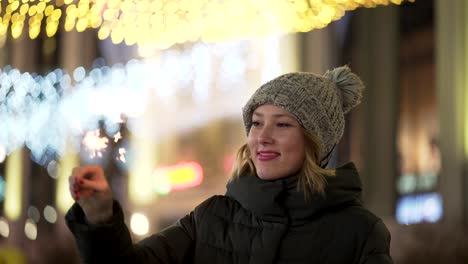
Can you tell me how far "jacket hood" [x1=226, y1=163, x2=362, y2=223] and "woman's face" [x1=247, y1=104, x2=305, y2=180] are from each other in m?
0.02

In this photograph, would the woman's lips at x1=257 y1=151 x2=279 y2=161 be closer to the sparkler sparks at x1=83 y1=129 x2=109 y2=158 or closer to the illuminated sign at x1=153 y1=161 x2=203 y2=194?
the sparkler sparks at x1=83 y1=129 x2=109 y2=158

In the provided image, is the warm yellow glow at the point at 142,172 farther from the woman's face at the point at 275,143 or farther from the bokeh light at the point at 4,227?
the woman's face at the point at 275,143

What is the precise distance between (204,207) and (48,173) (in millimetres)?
6196

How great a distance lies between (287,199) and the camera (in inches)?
70.5

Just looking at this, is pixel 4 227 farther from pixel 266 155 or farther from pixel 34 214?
pixel 266 155

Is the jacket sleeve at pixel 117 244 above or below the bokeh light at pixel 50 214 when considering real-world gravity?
above

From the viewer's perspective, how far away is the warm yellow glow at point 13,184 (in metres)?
7.90

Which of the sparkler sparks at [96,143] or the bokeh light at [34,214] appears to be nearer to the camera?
the sparkler sparks at [96,143]

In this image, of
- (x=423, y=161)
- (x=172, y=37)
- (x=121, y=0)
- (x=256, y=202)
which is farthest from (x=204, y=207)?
(x=423, y=161)

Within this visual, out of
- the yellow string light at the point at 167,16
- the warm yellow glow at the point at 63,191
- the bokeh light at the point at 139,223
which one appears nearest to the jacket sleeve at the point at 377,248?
the yellow string light at the point at 167,16

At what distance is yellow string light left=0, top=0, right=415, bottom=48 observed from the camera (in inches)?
77.5

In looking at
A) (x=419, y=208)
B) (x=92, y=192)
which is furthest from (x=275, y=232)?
(x=419, y=208)

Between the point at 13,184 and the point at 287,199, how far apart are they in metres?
6.50

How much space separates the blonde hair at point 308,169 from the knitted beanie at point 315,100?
0.02m
